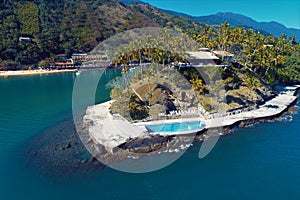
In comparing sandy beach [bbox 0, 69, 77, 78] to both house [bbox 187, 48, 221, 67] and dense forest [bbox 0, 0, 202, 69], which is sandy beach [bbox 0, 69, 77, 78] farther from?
house [bbox 187, 48, 221, 67]

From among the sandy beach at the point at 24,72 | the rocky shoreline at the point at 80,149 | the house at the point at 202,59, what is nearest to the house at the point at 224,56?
the house at the point at 202,59

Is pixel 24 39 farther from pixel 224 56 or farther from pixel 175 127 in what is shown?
pixel 175 127

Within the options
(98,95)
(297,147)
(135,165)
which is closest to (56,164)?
(135,165)

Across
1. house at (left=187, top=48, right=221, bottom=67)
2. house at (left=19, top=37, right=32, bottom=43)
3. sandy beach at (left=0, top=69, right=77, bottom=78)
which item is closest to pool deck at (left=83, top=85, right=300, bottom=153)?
house at (left=187, top=48, right=221, bottom=67)

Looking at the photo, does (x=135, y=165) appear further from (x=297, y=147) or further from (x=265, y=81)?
(x=265, y=81)

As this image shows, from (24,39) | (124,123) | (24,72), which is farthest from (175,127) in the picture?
(24,39)

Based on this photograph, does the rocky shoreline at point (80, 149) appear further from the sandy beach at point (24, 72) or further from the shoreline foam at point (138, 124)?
the sandy beach at point (24, 72)
